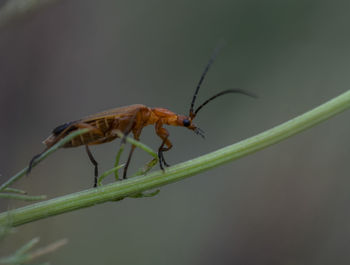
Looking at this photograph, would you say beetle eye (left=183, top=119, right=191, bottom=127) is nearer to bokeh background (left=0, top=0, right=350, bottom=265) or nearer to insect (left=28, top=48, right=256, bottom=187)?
insect (left=28, top=48, right=256, bottom=187)

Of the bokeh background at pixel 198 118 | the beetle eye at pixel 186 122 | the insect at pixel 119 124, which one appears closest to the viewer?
the insect at pixel 119 124

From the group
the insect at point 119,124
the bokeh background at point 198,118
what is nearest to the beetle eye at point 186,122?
the insect at point 119,124

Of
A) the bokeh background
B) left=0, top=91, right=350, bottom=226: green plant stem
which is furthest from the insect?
the bokeh background

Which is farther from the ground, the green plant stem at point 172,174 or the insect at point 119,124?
the insect at point 119,124

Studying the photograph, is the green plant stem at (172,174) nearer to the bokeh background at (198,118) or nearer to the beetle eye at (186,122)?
the beetle eye at (186,122)

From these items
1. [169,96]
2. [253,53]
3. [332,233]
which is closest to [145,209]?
[169,96]

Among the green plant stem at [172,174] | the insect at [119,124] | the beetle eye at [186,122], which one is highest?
the insect at [119,124]

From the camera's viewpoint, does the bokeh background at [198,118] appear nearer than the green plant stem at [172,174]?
No

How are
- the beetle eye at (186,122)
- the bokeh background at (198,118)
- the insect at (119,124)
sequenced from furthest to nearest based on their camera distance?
the bokeh background at (198,118)
the beetle eye at (186,122)
the insect at (119,124)
